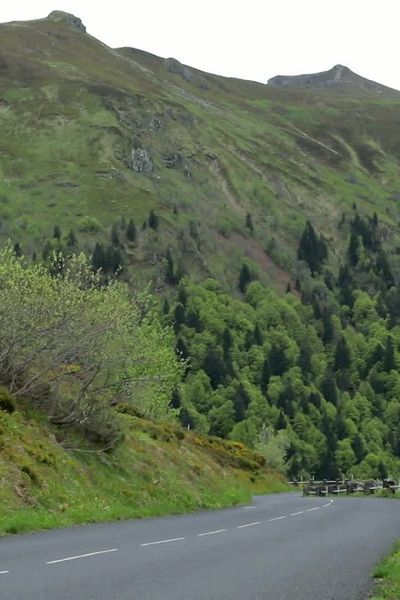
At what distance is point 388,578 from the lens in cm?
1633

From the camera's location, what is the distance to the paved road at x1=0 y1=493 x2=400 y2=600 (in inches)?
545

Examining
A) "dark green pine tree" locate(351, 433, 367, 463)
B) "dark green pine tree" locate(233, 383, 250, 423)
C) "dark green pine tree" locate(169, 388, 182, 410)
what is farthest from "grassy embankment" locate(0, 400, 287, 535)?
"dark green pine tree" locate(351, 433, 367, 463)

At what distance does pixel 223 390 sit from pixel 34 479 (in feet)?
513

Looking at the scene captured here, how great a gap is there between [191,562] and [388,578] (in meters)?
4.20

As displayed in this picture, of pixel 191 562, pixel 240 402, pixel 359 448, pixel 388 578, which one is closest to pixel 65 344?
pixel 191 562

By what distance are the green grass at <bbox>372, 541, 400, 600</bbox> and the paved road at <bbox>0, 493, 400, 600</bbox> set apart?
11.5 inches

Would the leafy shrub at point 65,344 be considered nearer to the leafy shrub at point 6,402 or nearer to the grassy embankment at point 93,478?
the leafy shrub at point 6,402

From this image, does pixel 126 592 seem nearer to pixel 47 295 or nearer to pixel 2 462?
pixel 2 462

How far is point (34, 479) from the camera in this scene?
30.0 m

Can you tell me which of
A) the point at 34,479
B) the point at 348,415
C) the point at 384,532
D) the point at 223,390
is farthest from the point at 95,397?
the point at 348,415

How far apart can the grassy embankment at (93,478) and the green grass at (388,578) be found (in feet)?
36.2

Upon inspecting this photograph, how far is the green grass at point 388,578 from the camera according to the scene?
1409 centimetres

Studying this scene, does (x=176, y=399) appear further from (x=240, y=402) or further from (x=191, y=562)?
(x=191, y=562)

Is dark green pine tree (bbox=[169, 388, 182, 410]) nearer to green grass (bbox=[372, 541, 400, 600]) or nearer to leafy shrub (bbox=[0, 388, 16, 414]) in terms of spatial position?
leafy shrub (bbox=[0, 388, 16, 414])
